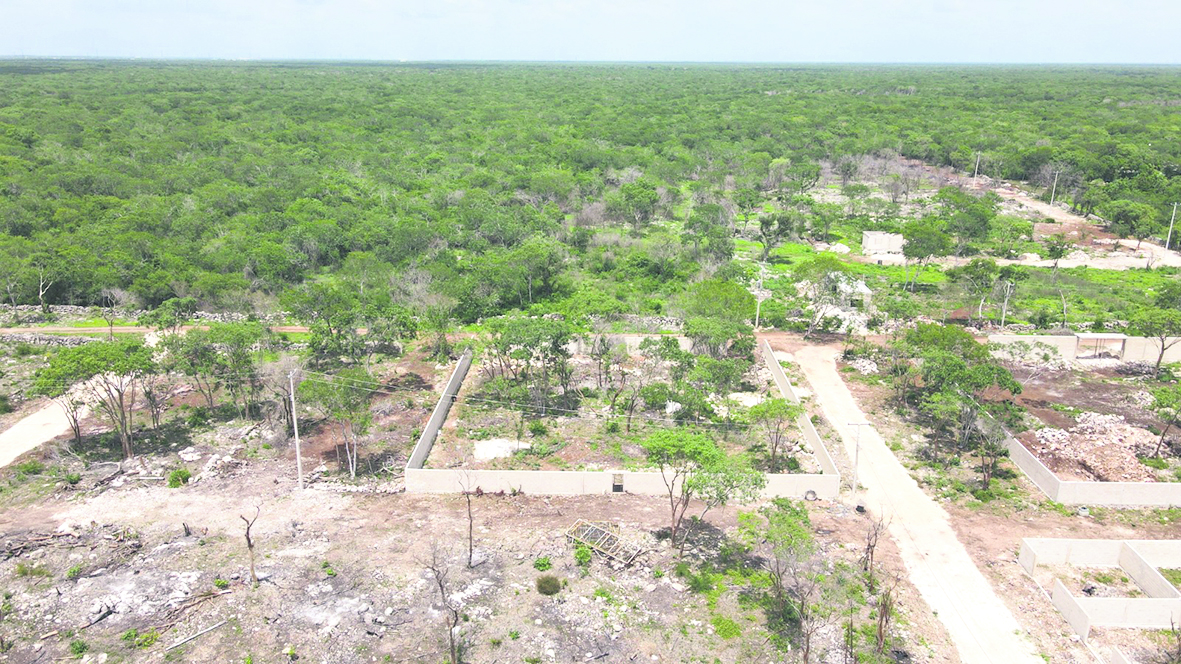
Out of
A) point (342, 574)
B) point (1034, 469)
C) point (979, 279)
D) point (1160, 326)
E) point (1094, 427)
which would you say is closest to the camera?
point (342, 574)

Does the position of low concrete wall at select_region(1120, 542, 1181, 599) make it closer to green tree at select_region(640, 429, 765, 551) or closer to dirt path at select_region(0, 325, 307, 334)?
green tree at select_region(640, 429, 765, 551)

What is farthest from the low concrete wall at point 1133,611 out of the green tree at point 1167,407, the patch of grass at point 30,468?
the patch of grass at point 30,468

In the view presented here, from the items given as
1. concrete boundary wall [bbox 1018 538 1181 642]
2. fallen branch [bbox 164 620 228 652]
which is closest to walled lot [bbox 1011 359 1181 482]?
concrete boundary wall [bbox 1018 538 1181 642]

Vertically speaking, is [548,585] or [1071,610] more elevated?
[1071,610]

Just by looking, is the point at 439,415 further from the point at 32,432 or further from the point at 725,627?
the point at 32,432

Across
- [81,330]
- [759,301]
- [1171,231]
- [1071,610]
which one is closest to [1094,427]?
[1071,610]

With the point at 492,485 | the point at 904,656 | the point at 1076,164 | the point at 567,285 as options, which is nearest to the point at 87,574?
the point at 492,485
